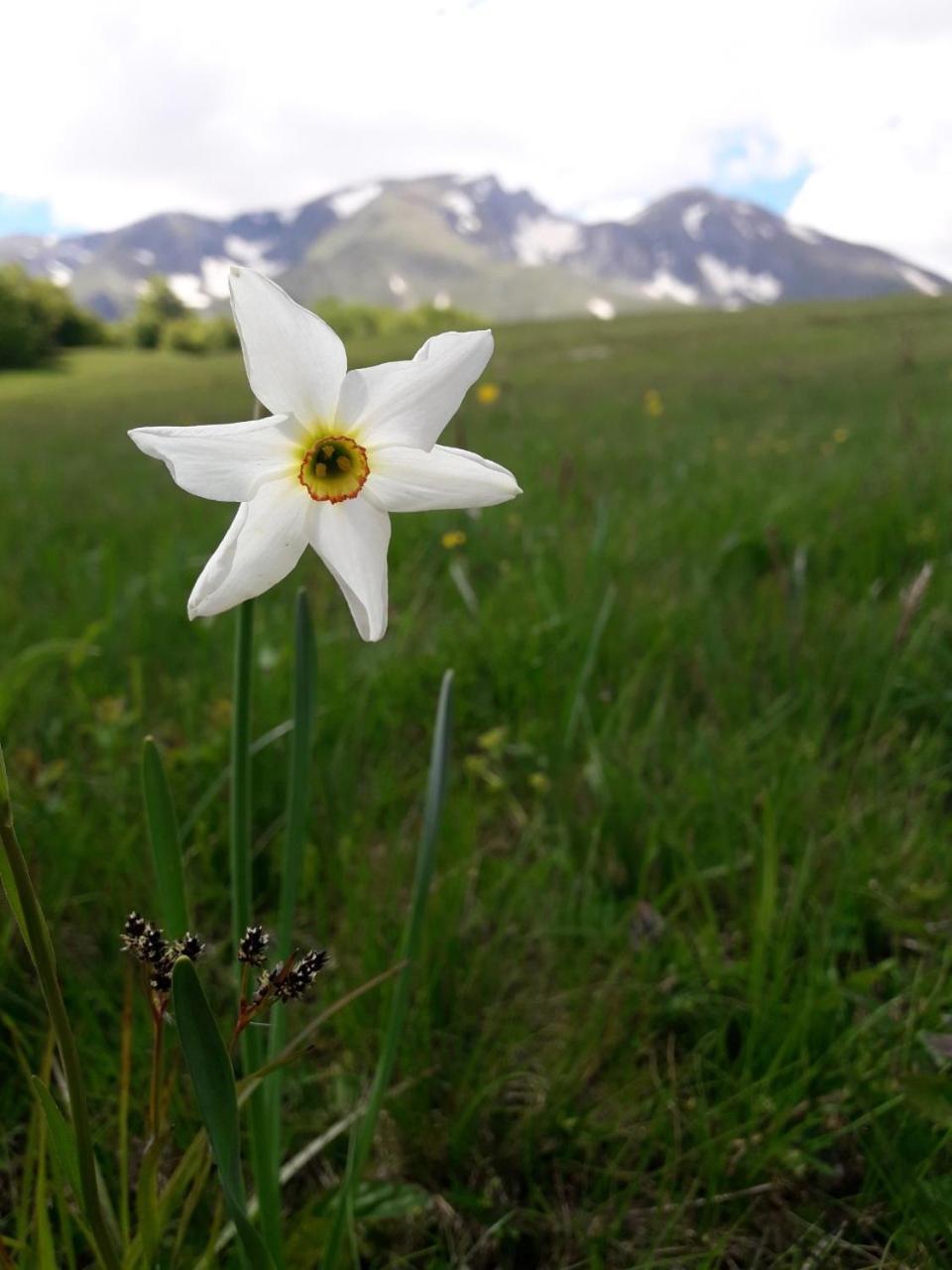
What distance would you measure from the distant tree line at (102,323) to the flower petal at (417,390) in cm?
4263

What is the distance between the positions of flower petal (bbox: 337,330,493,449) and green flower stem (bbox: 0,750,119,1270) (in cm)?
41

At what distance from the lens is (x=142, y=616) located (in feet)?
9.22

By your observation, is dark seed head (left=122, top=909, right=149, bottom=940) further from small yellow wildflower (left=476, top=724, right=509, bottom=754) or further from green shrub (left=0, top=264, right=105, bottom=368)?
green shrub (left=0, top=264, right=105, bottom=368)

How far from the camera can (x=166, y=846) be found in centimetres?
88

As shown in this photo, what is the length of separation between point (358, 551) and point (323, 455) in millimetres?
107

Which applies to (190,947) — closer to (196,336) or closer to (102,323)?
(196,336)

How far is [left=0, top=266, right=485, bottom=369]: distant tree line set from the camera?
45125mm

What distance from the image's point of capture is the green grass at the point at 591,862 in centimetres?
112

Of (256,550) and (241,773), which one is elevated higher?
(256,550)

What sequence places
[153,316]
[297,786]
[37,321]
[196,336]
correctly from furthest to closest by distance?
[153,316], [196,336], [37,321], [297,786]

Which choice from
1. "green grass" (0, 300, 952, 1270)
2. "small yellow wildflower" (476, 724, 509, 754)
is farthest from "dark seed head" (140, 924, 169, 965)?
"small yellow wildflower" (476, 724, 509, 754)

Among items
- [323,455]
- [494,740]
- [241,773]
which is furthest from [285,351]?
[494,740]

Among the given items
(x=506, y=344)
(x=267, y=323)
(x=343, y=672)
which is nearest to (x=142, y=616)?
(x=343, y=672)

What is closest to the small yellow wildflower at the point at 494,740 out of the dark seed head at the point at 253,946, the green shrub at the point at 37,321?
the dark seed head at the point at 253,946
